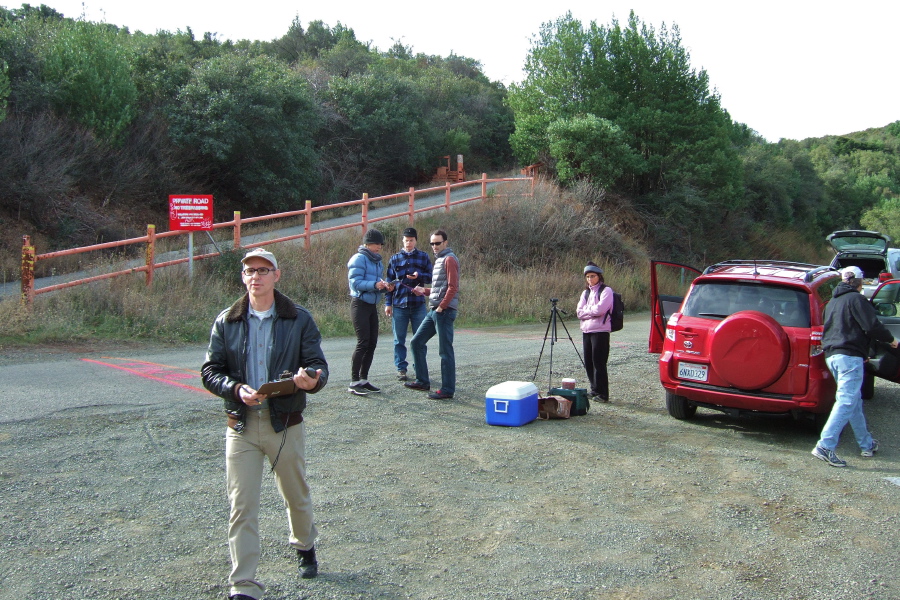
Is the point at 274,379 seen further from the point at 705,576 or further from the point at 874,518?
the point at 874,518

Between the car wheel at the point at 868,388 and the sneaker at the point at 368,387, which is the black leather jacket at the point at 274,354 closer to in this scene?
the sneaker at the point at 368,387

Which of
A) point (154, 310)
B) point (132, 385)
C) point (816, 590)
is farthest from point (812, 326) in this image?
point (154, 310)

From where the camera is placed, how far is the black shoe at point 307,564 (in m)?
4.26

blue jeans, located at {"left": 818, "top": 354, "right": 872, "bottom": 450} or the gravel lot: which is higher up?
blue jeans, located at {"left": 818, "top": 354, "right": 872, "bottom": 450}

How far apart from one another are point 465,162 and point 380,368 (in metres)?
34.8

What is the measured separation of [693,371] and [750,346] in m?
0.65

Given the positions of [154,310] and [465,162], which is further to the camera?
[465,162]

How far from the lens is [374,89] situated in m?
35.6

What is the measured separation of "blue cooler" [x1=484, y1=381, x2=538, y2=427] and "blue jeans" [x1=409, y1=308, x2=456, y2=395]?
1.01 metres

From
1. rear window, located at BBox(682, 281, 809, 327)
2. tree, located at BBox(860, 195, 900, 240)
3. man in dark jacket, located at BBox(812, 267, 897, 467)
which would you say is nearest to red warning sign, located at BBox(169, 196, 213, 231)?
rear window, located at BBox(682, 281, 809, 327)

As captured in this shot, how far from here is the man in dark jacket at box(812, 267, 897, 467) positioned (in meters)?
6.76

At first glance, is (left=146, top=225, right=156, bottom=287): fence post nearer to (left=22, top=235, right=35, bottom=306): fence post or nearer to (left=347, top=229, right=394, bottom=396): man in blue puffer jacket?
(left=22, top=235, right=35, bottom=306): fence post

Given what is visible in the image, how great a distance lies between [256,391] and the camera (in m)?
3.83

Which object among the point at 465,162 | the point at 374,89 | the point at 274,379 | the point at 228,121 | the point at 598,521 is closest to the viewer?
the point at 274,379
